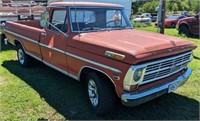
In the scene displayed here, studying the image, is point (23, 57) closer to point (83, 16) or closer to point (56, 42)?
point (56, 42)

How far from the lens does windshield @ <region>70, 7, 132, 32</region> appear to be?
5355mm

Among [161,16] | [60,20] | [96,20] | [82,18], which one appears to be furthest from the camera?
[161,16]

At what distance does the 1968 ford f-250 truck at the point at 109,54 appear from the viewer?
4.07 meters

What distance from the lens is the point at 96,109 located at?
4621 millimetres

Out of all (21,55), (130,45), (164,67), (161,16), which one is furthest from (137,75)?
(161,16)

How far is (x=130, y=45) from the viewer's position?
4.28 meters

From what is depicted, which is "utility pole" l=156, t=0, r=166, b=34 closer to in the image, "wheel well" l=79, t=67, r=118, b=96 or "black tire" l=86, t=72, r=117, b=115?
"wheel well" l=79, t=67, r=118, b=96

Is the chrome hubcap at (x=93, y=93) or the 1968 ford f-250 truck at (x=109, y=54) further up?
the 1968 ford f-250 truck at (x=109, y=54)

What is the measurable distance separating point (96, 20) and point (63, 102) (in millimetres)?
1758

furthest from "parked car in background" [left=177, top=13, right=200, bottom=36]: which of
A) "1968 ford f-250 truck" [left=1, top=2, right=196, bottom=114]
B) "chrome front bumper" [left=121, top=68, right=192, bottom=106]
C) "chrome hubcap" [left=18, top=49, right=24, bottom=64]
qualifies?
"chrome front bumper" [left=121, top=68, right=192, bottom=106]

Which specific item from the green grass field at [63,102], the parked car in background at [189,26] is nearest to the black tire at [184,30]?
the parked car in background at [189,26]

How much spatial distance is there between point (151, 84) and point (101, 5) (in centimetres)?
228

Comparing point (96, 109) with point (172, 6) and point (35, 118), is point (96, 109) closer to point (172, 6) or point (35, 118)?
point (35, 118)

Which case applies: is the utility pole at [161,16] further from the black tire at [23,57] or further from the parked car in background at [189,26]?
the parked car in background at [189,26]
